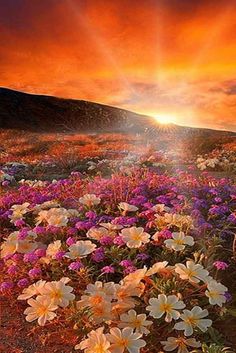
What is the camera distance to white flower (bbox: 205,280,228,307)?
481 cm

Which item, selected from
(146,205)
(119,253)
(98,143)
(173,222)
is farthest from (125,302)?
(98,143)

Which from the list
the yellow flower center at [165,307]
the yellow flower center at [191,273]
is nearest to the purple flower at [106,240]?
the yellow flower center at [191,273]

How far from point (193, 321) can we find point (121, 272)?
0.99 m

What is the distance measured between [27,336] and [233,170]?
809cm

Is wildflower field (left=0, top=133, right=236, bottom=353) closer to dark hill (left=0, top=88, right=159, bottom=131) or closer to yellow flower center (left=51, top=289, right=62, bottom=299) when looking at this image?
yellow flower center (left=51, top=289, right=62, bottom=299)

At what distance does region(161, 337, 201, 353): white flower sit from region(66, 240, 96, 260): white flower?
129 cm

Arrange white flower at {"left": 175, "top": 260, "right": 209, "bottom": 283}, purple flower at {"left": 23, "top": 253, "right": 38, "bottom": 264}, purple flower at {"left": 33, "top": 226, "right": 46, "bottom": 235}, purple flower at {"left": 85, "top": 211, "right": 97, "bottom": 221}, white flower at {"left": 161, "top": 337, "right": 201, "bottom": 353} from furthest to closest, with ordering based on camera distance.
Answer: purple flower at {"left": 85, "top": 211, "right": 97, "bottom": 221} → purple flower at {"left": 33, "top": 226, "right": 46, "bottom": 235} → purple flower at {"left": 23, "top": 253, "right": 38, "bottom": 264} → white flower at {"left": 175, "top": 260, "right": 209, "bottom": 283} → white flower at {"left": 161, "top": 337, "right": 201, "bottom": 353}

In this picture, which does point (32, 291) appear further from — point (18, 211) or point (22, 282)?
point (18, 211)

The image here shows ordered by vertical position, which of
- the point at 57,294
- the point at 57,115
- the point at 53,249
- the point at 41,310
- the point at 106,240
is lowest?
the point at 57,115

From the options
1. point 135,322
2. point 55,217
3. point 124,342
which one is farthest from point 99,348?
point 55,217

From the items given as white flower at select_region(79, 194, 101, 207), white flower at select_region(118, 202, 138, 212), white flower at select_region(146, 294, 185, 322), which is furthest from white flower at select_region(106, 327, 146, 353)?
white flower at select_region(79, 194, 101, 207)

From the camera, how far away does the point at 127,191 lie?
7637 mm

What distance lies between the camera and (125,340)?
173 inches

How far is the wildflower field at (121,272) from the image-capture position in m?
4.69
